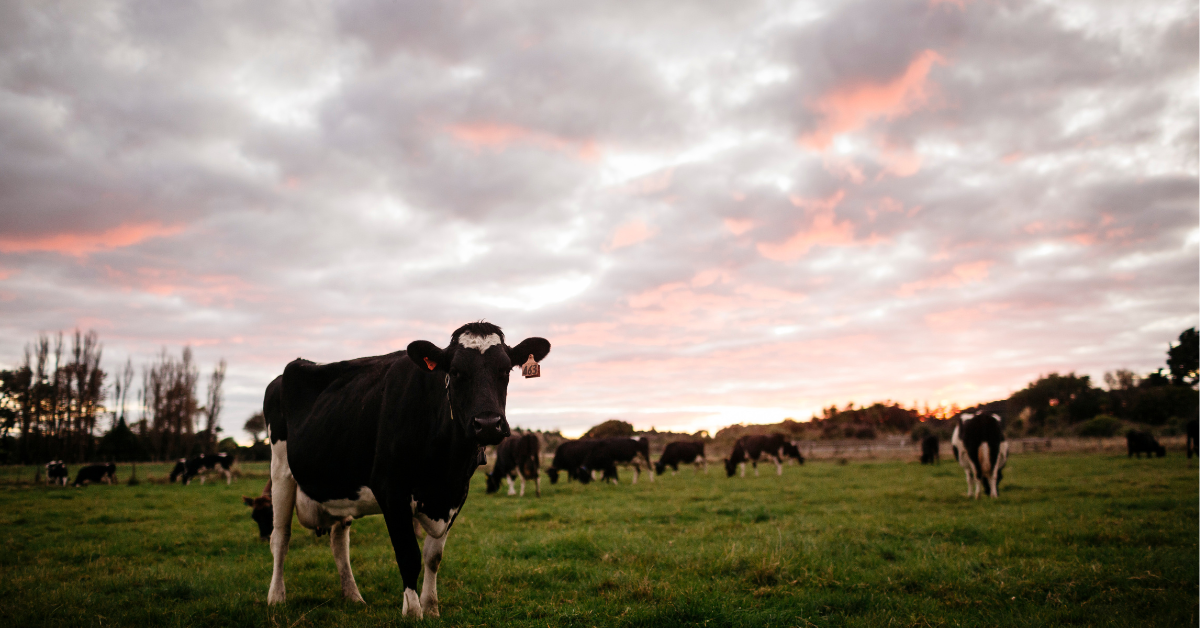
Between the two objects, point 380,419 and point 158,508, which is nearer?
point 380,419

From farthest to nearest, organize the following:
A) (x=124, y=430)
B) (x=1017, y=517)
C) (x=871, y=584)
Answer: (x=124, y=430)
(x=1017, y=517)
(x=871, y=584)

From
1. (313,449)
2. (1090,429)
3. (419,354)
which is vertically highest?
(419,354)

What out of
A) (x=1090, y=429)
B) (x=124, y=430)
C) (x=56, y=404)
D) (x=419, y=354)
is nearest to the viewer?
(x=419, y=354)

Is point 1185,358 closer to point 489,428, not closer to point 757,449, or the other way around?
point 757,449

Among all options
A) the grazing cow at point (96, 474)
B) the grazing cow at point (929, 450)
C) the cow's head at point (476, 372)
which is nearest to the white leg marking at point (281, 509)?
the cow's head at point (476, 372)

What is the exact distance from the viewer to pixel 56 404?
4828 centimetres

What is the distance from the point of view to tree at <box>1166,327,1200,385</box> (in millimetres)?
63625

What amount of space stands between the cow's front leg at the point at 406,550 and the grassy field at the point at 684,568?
0.31 metres

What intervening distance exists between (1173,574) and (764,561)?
4.35 metres

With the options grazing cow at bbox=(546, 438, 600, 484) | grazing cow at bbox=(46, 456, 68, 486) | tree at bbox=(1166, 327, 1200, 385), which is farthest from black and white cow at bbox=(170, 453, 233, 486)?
tree at bbox=(1166, 327, 1200, 385)

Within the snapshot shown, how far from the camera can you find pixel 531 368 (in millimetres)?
5469

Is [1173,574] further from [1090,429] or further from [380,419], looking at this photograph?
[1090,429]

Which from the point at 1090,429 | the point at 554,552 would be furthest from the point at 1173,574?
the point at 1090,429

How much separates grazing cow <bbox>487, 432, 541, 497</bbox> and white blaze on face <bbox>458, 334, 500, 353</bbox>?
Result: 53.6ft
